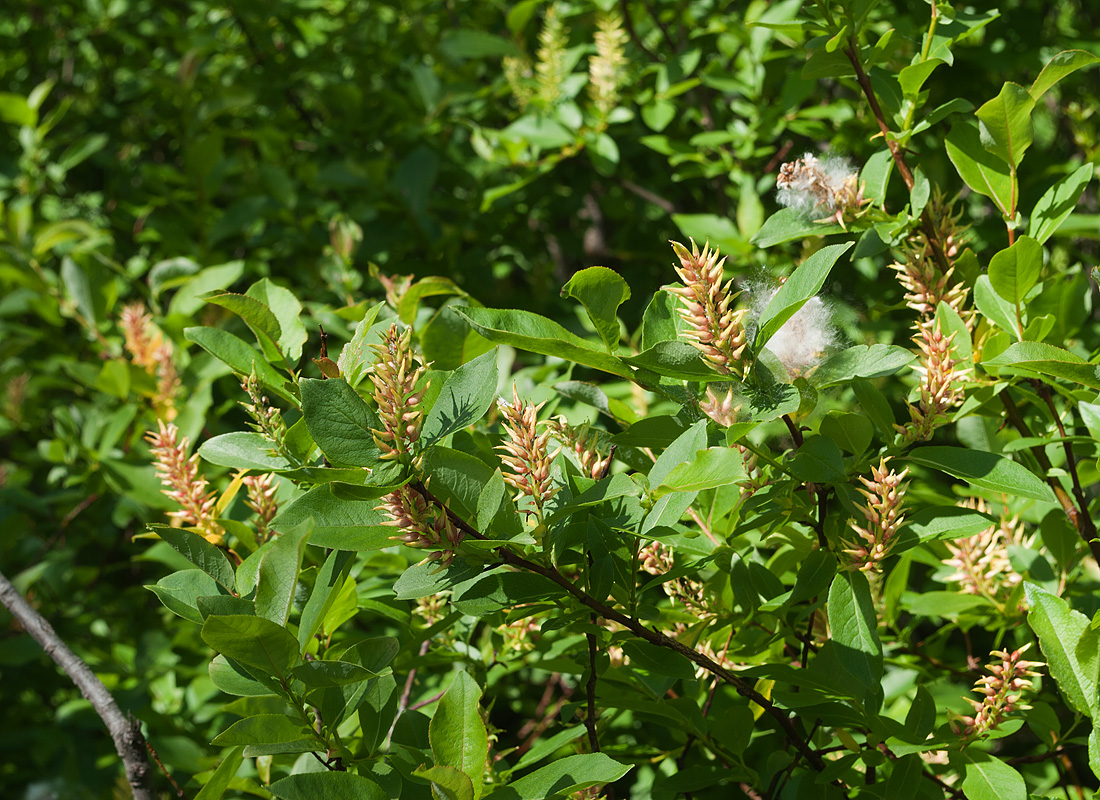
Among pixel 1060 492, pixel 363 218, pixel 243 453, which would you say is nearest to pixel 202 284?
pixel 363 218

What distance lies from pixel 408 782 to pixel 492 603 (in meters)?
0.20

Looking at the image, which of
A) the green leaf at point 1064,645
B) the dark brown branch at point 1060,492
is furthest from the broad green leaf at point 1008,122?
the green leaf at point 1064,645

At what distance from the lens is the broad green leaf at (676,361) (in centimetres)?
76

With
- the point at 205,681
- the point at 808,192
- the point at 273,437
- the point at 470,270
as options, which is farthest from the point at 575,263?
the point at 273,437

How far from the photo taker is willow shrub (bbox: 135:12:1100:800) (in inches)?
29.9

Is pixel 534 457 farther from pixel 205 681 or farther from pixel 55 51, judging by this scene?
pixel 55 51

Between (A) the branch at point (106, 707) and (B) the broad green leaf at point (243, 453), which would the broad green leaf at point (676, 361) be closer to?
(B) the broad green leaf at point (243, 453)

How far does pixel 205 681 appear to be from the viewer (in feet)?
6.14

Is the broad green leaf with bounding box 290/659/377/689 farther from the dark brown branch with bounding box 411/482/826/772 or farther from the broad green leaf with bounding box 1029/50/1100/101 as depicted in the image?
the broad green leaf with bounding box 1029/50/1100/101

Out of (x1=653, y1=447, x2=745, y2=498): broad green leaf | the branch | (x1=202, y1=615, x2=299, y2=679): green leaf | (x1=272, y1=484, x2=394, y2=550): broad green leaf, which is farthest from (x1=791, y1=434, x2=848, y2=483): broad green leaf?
the branch

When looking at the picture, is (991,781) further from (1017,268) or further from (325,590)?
(325,590)

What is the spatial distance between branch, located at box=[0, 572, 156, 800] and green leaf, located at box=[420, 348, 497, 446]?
1.80ft

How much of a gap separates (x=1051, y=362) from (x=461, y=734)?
63cm

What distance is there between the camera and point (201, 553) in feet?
3.01
